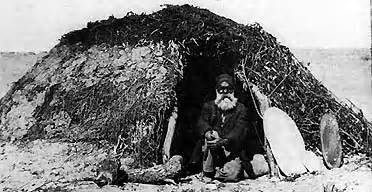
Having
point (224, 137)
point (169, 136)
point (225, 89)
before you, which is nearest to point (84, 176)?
point (169, 136)

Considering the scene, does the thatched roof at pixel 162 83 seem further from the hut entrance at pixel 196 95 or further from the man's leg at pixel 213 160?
the man's leg at pixel 213 160

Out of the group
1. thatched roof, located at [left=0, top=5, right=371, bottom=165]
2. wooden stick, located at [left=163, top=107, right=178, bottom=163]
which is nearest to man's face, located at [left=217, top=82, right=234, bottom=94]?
thatched roof, located at [left=0, top=5, right=371, bottom=165]

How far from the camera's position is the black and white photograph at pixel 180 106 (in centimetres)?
668

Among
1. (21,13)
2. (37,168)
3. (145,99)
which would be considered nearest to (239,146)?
(145,99)

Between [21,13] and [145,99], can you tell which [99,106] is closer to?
[145,99]

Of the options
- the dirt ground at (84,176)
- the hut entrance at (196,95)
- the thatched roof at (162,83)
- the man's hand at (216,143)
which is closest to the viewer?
the dirt ground at (84,176)

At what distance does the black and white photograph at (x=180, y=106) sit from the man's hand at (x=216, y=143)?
0.01m

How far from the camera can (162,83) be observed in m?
7.00

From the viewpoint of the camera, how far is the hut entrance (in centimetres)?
711

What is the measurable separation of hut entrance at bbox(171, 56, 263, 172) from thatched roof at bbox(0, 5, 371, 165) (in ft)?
0.03

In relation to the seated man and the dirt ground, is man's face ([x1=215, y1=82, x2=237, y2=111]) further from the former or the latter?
the dirt ground

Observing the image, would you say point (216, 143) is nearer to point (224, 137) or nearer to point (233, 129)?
point (224, 137)

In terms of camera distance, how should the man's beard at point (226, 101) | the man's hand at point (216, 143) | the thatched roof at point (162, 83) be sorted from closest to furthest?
the man's hand at point (216, 143), the man's beard at point (226, 101), the thatched roof at point (162, 83)

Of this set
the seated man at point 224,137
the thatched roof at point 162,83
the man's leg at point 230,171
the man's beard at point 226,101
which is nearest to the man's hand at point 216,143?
the seated man at point 224,137
